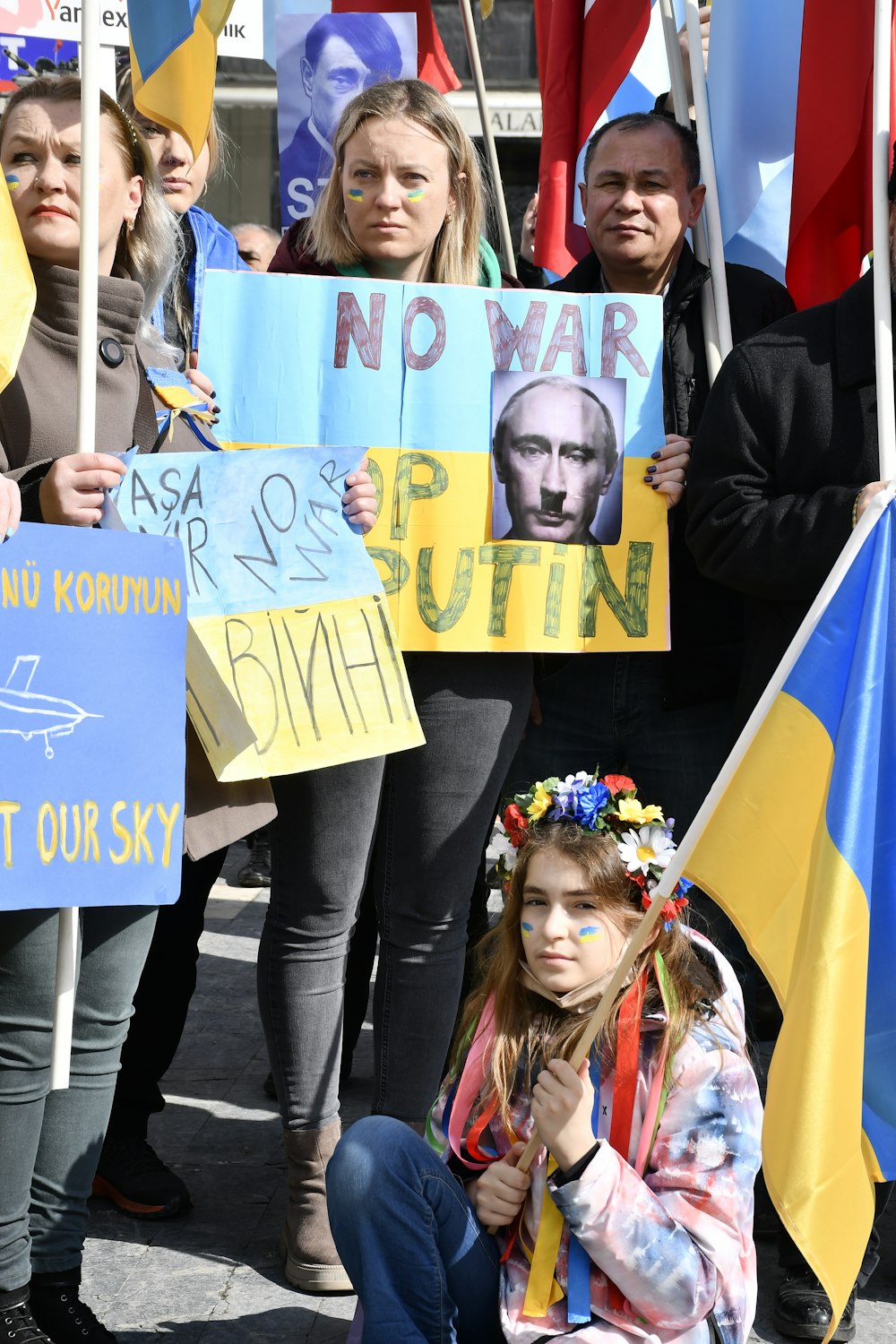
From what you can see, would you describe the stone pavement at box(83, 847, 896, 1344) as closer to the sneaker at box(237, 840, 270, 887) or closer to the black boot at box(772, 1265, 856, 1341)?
the black boot at box(772, 1265, 856, 1341)

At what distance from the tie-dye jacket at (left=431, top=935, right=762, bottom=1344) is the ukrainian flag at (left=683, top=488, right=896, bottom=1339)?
0.10m

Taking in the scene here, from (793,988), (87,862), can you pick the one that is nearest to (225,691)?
(87,862)

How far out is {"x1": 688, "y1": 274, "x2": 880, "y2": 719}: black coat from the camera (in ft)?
9.30

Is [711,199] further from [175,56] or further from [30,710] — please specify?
[30,710]

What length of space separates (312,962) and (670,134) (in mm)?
1822

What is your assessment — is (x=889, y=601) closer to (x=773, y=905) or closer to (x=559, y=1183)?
(x=773, y=905)

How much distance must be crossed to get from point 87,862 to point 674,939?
2.89 feet

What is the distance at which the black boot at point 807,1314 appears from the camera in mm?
2719

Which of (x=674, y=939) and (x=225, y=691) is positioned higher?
(x=225, y=691)

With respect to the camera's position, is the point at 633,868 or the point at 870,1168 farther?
the point at 633,868

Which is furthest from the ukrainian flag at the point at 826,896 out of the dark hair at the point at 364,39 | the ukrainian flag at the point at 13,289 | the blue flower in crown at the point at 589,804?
the dark hair at the point at 364,39

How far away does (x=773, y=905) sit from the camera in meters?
2.24

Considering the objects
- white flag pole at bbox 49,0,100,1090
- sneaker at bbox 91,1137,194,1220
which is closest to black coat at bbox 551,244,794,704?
white flag pole at bbox 49,0,100,1090

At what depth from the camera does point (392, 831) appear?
296cm
